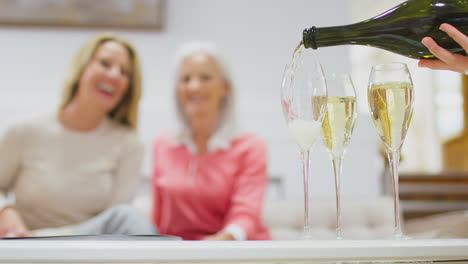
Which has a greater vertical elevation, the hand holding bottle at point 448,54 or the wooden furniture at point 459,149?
A: the hand holding bottle at point 448,54

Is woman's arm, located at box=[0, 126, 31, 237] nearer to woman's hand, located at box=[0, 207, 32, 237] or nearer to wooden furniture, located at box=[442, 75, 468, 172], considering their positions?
woman's hand, located at box=[0, 207, 32, 237]

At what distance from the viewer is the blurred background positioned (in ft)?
6.93

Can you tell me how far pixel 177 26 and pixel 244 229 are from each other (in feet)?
4.38

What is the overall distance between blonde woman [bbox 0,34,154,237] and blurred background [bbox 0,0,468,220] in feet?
1.85

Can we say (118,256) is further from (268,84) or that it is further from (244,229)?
(268,84)

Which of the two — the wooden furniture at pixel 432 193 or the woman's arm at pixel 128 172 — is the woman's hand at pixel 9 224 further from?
the wooden furniture at pixel 432 193

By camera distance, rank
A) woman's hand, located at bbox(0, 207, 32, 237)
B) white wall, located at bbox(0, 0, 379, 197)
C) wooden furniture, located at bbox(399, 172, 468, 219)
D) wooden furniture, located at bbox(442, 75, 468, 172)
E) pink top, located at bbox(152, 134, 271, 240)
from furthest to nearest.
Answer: wooden furniture, located at bbox(442, 75, 468, 172) → wooden furniture, located at bbox(399, 172, 468, 219) → white wall, located at bbox(0, 0, 379, 197) → pink top, located at bbox(152, 134, 271, 240) → woman's hand, located at bbox(0, 207, 32, 237)

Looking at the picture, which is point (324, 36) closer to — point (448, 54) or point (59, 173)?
point (448, 54)

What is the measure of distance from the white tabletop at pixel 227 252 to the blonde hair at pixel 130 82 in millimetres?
1107

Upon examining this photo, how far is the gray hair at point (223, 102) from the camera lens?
1.57 meters

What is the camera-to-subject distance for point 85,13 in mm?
2209

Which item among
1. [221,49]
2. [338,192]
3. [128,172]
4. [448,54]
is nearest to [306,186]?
[338,192]

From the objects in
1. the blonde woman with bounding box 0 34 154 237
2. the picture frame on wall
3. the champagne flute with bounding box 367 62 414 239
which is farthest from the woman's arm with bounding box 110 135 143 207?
the champagne flute with bounding box 367 62 414 239

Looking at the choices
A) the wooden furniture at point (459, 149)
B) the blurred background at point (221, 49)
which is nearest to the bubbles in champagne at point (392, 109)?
the blurred background at point (221, 49)
